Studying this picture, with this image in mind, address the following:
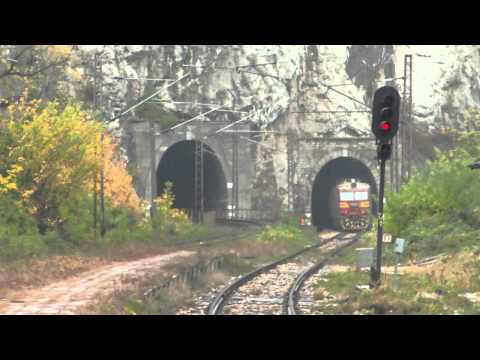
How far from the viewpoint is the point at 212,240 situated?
35.2 meters

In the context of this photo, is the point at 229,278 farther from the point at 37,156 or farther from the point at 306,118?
the point at 306,118

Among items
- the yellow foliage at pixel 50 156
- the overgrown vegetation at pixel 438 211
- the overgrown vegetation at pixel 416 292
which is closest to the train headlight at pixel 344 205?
the overgrown vegetation at pixel 438 211

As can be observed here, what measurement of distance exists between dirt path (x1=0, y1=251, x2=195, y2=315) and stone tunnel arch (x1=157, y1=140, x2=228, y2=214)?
1014 inches

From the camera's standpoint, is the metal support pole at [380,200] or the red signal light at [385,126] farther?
the metal support pole at [380,200]

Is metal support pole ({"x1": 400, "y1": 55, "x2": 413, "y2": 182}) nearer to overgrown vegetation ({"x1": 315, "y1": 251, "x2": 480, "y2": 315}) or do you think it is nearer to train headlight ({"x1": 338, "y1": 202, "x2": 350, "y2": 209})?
train headlight ({"x1": 338, "y1": 202, "x2": 350, "y2": 209})

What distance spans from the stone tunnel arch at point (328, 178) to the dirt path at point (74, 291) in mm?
33278

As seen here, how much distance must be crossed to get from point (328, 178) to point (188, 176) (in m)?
13.5

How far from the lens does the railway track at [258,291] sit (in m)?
15.2

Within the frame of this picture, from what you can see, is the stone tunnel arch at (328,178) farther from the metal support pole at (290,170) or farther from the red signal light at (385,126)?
the red signal light at (385,126)

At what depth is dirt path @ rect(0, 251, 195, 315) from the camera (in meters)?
14.1

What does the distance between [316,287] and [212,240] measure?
1704 centimetres

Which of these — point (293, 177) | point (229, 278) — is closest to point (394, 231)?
point (229, 278)

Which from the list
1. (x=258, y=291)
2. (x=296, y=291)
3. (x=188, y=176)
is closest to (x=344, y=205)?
(x=188, y=176)

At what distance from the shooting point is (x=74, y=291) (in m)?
16.7
